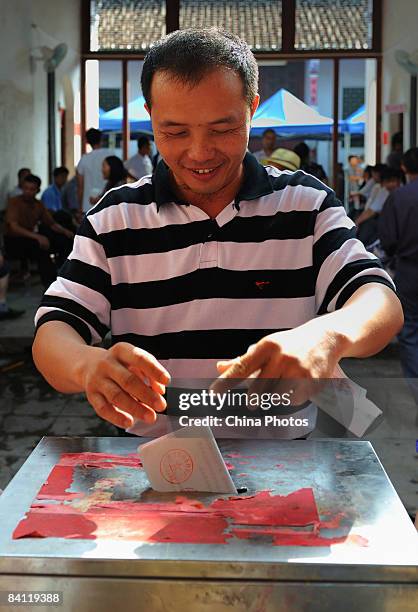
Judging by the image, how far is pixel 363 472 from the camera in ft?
4.78

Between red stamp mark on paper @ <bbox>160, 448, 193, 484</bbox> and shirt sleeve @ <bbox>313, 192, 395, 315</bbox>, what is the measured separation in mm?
498

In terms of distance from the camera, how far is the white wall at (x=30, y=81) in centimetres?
1027

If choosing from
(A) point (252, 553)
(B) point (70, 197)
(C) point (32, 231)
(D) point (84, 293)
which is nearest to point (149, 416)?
(A) point (252, 553)

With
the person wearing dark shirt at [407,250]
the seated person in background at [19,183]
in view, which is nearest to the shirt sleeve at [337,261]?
the person wearing dark shirt at [407,250]

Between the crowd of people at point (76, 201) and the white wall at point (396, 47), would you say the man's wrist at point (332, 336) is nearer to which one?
the crowd of people at point (76, 201)

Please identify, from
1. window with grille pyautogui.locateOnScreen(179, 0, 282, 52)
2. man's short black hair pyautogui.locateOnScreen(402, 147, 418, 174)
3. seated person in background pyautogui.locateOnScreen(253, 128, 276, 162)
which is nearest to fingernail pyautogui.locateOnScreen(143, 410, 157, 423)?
man's short black hair pyautogui.locateOnScreen(402, 147, 418, 174)

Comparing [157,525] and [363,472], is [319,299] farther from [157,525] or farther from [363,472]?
[157,525]

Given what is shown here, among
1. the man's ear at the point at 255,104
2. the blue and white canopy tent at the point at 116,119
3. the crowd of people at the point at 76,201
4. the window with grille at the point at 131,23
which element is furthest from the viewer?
the blue and white canopy tent at the point at 116,119

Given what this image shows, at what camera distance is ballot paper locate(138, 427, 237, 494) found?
1.36m

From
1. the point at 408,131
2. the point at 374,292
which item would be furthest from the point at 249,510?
the point at 408,131

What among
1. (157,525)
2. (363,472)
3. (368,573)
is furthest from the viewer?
(363,472)

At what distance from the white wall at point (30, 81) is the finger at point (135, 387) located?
9.20 m

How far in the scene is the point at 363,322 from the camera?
1.47 meters

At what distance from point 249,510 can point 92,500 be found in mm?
228
